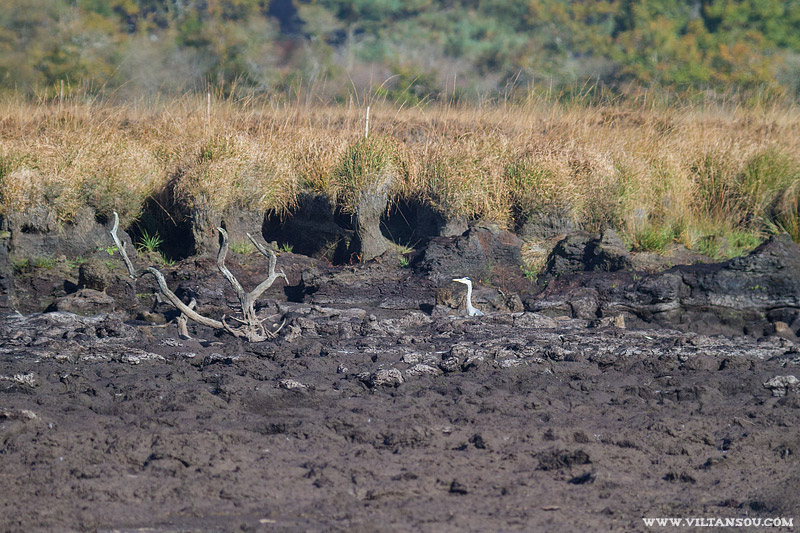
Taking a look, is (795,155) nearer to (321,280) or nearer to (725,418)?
(321,280)

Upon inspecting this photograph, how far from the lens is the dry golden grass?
376 inches

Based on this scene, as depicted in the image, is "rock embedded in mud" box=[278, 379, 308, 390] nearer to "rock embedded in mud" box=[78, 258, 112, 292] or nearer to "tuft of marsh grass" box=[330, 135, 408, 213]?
"rock embedded in mud" box=[78, 258, 112, 292]

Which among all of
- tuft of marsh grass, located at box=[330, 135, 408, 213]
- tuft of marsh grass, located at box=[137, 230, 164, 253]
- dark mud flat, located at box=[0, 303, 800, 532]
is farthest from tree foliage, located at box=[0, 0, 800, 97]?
dark mud flat, located at box=[0, 303, 800, 532]

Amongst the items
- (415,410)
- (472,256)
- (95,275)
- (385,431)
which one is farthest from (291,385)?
(472,256)

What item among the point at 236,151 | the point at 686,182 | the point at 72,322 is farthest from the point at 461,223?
the point at 72,322

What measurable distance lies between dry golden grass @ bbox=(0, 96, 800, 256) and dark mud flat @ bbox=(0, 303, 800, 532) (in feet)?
10.3

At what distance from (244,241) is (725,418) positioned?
5998 mm

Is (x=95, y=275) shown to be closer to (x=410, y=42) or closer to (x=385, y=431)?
(x=385, y=431)

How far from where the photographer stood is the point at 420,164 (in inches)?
409

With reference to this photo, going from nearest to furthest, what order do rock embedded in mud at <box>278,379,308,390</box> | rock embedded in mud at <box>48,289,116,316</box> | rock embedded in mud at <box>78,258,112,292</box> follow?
1. rock embedded in mud at <box>278,379,308,390</box>
2. rock embedded in mud at <box>48,289,116,316</box>
3. rock embedded in mud at <box>78,258,112,292</box>

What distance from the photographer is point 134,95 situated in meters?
14.2

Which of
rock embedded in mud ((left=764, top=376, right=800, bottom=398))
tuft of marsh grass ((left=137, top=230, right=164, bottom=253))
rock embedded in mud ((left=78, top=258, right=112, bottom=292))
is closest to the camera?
rock embedded in mud ((left=764, top=376, right=800, bottom=398))

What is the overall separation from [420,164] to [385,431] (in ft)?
20.6

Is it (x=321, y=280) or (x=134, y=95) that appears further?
Answer: (x=134, y=95)
